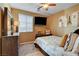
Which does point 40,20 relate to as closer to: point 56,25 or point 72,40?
point 56,25

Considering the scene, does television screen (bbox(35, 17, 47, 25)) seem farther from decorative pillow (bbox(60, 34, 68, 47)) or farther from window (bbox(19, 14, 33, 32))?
decorative pillow (bbox(60, 34, 68, 47))

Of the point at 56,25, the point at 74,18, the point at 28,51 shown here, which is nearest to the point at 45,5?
the point at 56,25

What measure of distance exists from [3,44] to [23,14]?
60cm

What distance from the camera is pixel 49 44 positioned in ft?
7.13

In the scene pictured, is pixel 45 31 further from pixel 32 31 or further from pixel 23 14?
pixel 23 14

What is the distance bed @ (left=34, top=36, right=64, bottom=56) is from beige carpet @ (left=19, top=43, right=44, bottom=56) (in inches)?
3.8

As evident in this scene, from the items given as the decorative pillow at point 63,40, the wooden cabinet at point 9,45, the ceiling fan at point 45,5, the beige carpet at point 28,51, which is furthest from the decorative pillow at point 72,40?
the wooden cabinet at point 9,45

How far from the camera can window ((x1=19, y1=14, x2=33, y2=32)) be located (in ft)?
7.02

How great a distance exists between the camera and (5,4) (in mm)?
2072

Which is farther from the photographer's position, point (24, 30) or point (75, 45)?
point (24, 30)

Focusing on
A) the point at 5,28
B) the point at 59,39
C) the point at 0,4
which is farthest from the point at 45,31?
the point at 0,4

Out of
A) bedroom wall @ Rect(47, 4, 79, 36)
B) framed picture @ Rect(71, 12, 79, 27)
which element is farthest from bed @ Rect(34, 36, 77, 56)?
framed picture @ Rect(71, 12, 79, 27)

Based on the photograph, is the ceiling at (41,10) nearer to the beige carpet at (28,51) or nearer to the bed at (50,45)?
the bed at (50,45)

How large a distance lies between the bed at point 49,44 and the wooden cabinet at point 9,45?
36 centimetres
